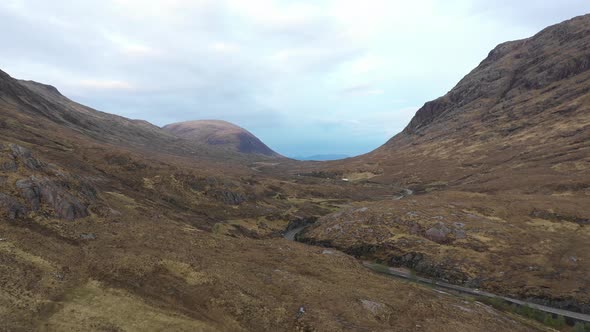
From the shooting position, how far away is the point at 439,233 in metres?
110

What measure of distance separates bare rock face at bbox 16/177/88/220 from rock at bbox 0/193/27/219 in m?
2.09

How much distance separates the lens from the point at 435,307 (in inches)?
2218

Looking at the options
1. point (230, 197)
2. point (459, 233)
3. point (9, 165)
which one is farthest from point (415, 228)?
point (9, 165)

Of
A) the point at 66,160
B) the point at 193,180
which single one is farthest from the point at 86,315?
the point at 193,180

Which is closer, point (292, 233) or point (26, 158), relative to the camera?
point (26, 158)

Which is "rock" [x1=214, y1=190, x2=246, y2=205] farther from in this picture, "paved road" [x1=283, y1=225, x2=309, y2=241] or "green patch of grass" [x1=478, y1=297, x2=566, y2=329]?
"green patch of grass" [x1=478, y1=297, x2=566, y2=329]

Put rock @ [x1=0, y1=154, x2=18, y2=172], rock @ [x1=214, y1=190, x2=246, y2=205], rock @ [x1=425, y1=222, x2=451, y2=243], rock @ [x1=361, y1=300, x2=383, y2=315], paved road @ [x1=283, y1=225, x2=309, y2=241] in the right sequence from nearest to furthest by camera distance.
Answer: rock @ [x1=361, y1=300, x2=383, y2=315] → rock @ [x1=0, y1=154, x2=18, y2=172] → rock @ [x1=425, y1=222, x2=451, y2=243] → paved road @ [x1=283, y1=225, x2=309, y2=241] → rock @ [x1=214, y1=190, x2=246, y2=205]

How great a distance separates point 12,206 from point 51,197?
792cm

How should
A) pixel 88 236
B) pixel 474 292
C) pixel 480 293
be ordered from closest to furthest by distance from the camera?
pixel 88 236 < pixel 480 293 < pixel 474 292

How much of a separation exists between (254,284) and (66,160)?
94719mm

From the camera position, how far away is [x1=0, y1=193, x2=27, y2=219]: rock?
52.6 m

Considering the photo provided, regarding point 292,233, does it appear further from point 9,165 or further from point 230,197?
point 9,165

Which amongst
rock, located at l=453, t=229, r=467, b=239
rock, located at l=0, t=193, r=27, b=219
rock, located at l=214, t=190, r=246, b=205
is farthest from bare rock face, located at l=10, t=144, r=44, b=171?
rock, located at l=453, t=229, r=467, b=239

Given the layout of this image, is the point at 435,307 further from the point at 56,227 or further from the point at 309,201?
the point at 309,201
